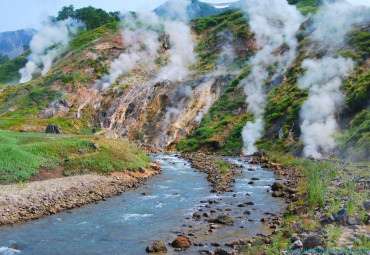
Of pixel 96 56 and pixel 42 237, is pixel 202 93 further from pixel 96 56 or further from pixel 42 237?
pixel 42 237

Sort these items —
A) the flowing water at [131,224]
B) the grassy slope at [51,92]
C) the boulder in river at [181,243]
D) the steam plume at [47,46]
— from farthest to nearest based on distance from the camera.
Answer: the steam plume at [47,46] → the grassy slope at [51,92] → the flowing water at [131,224] → the boulder in river at [181,243]

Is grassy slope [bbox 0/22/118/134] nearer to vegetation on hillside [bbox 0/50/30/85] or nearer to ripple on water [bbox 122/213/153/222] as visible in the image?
vegetation on hillside [bbox 0/50/30/85]

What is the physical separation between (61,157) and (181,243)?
13821 mm

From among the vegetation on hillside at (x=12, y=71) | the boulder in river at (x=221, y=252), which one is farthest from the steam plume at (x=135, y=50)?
the boulder in river at (x=221, y=252)

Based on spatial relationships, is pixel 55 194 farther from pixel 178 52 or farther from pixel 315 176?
pixel 178 52

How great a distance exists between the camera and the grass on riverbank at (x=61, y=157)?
18.0 metres

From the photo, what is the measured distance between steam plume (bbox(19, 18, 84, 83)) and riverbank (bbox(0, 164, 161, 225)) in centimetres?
6309

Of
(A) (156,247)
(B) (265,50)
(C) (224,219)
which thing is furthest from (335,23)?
(A) (156,247)

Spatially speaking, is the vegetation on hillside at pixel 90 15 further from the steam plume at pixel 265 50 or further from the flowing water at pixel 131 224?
the flowing water at pixel 131 224

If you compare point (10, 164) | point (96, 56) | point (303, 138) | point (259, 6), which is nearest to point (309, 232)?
point (10, 164)

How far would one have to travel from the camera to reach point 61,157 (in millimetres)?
21203

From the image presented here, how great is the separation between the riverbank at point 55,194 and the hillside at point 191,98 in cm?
1819

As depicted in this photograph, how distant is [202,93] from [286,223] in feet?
139

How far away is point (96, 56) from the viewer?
68.4 m
